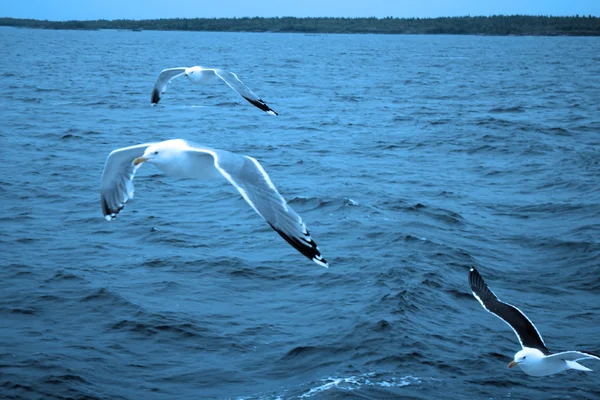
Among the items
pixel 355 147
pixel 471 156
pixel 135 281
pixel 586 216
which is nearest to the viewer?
pixel 135 281

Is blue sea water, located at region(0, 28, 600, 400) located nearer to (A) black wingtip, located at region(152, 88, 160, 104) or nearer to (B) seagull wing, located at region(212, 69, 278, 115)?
(A) black wingtip, located at region(152, 88, 160, 104)

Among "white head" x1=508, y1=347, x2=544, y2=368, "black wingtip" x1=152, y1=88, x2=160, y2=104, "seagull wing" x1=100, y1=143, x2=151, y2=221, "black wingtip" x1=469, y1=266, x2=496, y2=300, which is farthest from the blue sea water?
"black wingtip" x1=152, y1=88, x2=160, y2=104

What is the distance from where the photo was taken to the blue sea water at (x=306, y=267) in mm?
7746

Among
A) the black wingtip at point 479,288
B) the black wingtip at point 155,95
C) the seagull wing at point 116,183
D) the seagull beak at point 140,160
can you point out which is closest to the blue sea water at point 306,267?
the black wingtip at point 479,288

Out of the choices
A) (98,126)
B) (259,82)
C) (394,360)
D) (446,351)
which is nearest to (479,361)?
(446,351)

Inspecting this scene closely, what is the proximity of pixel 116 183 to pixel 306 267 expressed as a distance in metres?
3.72

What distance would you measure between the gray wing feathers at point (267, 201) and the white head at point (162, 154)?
1.52ft

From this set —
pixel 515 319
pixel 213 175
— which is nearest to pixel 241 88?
pixel 213 175

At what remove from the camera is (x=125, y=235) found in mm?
12133

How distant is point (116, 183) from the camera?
26.1ft

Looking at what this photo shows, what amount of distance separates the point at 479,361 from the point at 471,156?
1164 centimetres

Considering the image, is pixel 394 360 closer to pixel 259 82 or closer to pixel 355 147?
pixel 355 147

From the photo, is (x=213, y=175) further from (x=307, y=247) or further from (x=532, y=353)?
(x=532, y=353)

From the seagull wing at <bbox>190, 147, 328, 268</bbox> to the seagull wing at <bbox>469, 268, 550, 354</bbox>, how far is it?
8.91ft
